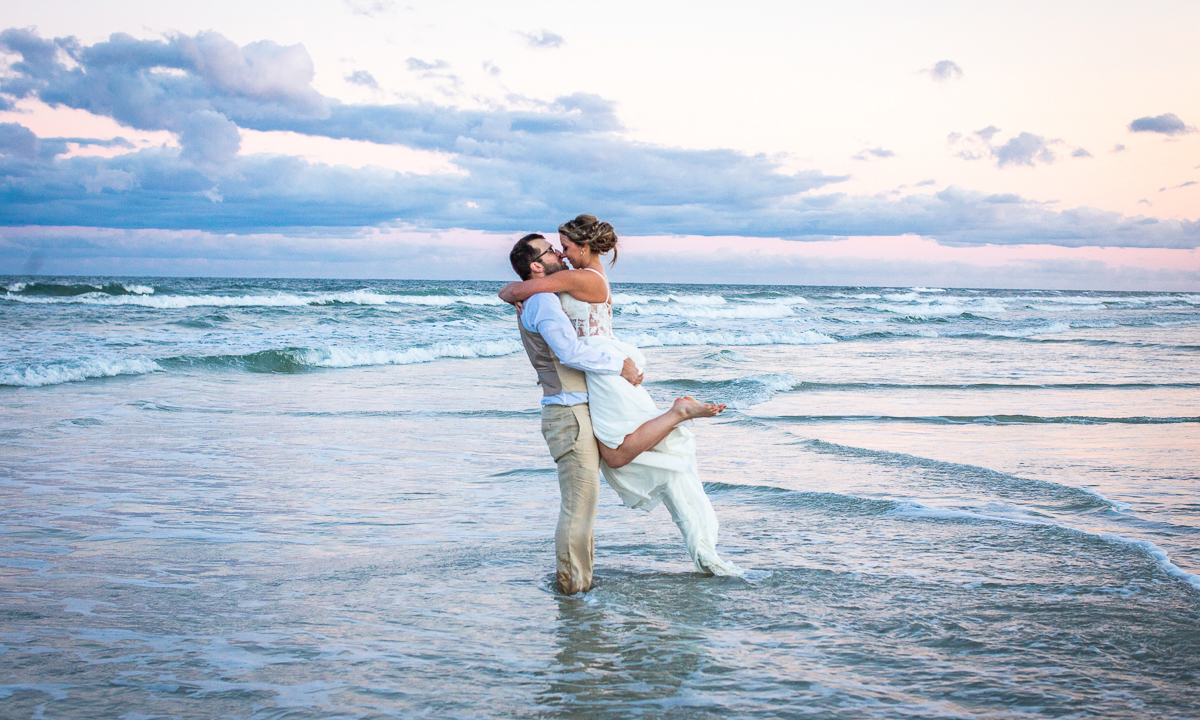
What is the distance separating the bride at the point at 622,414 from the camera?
4.05m

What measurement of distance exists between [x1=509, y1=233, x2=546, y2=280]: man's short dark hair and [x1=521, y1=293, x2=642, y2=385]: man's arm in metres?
0.21

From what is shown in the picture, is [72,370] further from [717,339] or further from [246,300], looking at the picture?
[246,300]

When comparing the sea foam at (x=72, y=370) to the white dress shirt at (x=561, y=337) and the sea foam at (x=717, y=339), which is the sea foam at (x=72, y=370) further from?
the sea foam at (x=717, y=339)

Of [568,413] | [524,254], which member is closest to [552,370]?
[568,413]

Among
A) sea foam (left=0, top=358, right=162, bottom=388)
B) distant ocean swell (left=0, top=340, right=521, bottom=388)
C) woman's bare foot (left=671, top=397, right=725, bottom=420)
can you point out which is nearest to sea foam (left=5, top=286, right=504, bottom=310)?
distant ocean swell (left=0, top=340, right=521, bottom=388)

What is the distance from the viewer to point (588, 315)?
4160 millimetres

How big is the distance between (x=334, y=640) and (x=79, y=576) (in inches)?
76.2

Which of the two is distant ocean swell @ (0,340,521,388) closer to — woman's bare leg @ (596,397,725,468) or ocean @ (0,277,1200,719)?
ocean @ (0,277,1200,719)

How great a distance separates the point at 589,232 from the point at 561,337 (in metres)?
0.54

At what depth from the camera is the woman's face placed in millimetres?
4070

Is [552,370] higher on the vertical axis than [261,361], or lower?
higher

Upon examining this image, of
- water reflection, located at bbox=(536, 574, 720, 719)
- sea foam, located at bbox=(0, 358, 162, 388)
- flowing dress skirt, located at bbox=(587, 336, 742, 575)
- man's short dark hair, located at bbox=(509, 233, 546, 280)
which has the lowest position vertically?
water reflection, located at bbox=(536, 574, 720, 719)

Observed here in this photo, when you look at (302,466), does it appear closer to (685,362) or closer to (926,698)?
(926,698)

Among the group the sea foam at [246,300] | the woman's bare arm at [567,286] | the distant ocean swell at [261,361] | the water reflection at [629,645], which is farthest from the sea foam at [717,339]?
the woman's bare arm at [567,286]
